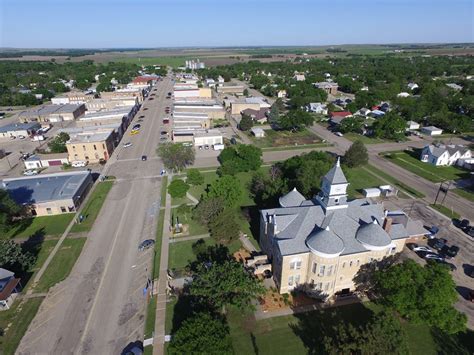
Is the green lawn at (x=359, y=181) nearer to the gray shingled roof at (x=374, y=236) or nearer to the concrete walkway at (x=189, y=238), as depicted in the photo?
the gray shingled roof at (x=374, y=236)

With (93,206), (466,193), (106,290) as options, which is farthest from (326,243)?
(466,193)

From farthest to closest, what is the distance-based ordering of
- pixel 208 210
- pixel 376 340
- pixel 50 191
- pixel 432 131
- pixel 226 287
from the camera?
1. pixel 432 131
2. pixel 50 191
3. pixel 208 210
4. pixel 226 287
5. pixel 376 340

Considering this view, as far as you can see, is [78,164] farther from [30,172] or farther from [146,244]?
[146,244]

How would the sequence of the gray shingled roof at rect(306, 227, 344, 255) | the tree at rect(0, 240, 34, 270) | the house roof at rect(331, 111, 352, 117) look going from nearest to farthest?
the gray shingled roof at rect(306, 227, 344, 255)
the tree at rect(0, 240, 34, 270)
the house roof at rect(331, 111, 352, 117)

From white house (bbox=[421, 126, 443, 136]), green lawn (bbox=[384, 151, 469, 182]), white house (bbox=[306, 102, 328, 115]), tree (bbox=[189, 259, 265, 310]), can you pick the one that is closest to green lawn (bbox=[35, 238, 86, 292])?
tree (bbox=[189, 259, 265, 310])

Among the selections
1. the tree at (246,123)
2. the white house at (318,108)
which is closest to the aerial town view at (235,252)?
the tree at (246,123)

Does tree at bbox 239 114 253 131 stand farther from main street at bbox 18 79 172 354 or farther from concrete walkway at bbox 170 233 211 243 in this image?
concrete walkway at bbox 170 233 211 243
